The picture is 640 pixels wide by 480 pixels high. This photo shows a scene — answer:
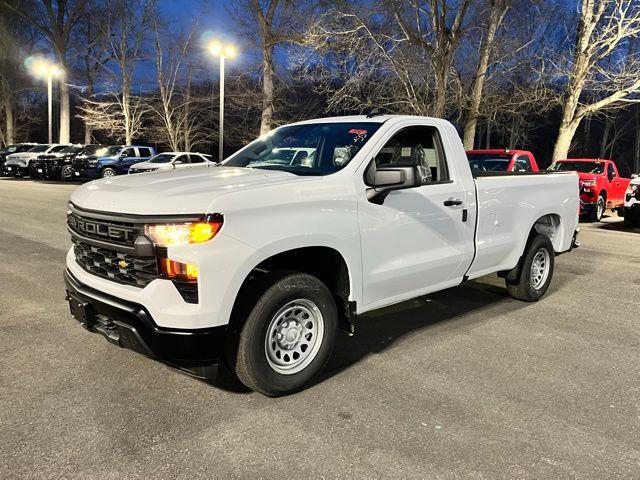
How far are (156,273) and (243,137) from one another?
124ft

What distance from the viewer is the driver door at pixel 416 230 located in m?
3.91

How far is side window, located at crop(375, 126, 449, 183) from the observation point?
4480mm

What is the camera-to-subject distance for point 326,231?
353cm

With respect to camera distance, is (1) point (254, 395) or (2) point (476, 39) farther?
(2) point (476, 39)

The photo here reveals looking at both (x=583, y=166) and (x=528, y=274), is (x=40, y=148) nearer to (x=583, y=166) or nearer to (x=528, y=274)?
(x=583, y=166)

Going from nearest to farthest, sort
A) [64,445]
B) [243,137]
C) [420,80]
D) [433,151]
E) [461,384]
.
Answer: [64,445]
[461,384]
[433,151]
[420,80]
[243,137]

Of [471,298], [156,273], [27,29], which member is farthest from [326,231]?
[27,29]

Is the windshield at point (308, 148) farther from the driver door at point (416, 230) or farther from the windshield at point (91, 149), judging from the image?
the windshield at point (91, 149)

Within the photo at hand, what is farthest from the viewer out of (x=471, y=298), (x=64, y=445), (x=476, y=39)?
(x=476, y=39)

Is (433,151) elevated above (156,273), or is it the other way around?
(433,151)

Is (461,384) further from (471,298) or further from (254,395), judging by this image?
(471,298)

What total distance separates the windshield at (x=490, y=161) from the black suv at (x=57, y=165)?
2089 cm

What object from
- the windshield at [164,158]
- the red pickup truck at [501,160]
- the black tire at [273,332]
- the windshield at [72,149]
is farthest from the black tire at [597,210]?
the windshield at [72,149]

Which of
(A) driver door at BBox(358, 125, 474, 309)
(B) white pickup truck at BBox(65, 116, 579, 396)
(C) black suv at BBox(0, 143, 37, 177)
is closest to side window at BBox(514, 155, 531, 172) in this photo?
(B) white pickup truck at BBox(65, 116, 579, 396)
